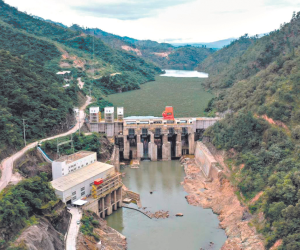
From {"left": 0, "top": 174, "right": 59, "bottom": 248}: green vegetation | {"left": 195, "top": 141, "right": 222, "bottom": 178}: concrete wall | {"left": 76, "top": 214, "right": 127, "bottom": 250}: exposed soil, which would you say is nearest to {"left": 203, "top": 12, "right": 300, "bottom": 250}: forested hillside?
{"left": 195, "top": 141, "right": 222, "bottom": 178}: concrete wall

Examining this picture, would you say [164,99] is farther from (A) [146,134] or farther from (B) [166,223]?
(B) [166,223]

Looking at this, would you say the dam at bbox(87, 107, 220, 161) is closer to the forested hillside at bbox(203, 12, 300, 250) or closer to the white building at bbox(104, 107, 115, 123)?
the white building at bbox(104, 107, 115, 123)

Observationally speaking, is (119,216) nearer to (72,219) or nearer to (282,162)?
(72,219)

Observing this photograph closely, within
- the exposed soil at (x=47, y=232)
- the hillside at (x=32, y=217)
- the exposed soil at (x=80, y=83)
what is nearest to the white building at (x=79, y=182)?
the hillside at (x=32, y=217)

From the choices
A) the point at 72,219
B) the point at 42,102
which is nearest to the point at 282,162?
the point at 72,219

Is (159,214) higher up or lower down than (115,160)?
lower down

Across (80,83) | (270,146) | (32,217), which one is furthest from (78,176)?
(80,83)

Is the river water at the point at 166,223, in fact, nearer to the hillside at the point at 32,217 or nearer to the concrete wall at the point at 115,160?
the concrete wall at the point at 115,160
